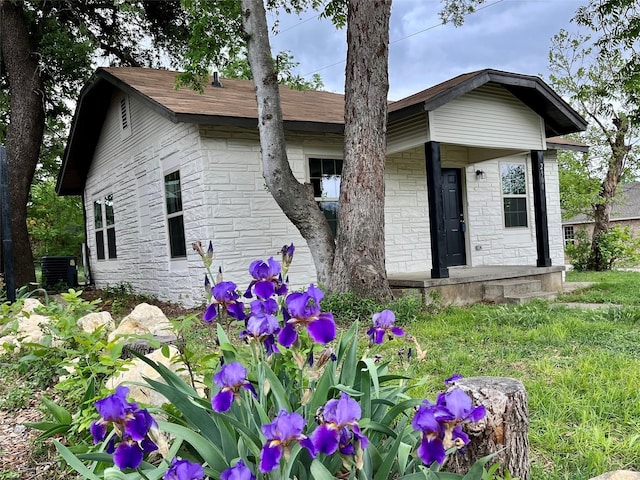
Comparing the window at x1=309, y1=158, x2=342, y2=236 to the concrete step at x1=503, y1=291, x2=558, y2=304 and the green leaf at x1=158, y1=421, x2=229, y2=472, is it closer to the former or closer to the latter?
the concrete step at x1=503, y1=291, x2=558, y2=304

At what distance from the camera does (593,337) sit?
4.38m

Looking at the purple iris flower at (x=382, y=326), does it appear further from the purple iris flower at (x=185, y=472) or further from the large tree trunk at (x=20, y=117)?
the large tree trunk at (x=20, y=117)

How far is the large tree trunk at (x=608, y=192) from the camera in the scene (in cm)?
1338

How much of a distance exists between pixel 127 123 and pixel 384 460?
979cm

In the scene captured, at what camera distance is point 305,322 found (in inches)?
47.4

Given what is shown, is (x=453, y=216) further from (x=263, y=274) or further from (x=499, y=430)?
(x=263, y=274)

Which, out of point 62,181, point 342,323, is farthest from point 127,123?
point 342,323

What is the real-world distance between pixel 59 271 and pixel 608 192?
1506cm

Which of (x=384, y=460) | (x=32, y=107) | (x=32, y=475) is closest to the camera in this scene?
(x=384, y=460)

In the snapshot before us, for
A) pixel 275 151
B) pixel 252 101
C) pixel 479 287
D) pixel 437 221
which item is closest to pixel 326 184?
pixel 252 101

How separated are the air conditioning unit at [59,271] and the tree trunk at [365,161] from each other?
9.21m

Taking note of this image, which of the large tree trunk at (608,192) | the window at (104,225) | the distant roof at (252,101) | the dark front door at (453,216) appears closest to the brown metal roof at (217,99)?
the distant roof at (252,101)

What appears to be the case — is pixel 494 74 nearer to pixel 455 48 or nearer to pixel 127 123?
pixel 127 123

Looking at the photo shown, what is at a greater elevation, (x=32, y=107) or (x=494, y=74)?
(x=32, y=107)
